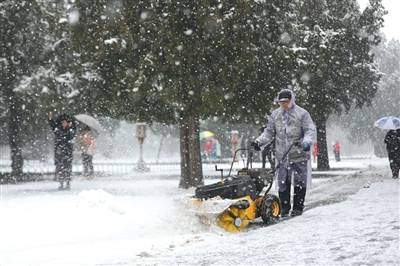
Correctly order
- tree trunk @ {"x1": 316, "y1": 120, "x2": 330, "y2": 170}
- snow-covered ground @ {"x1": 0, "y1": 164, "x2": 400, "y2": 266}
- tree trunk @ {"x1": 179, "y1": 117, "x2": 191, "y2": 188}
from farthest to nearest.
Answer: tree trunk @ {"x1": 316, "y1": 120, "x2": 330, "y2": 170}
tree trunk @ {"x1": 179, "y1": 117, "x2": 191, "y2": 188}
snow-covered ground @ {"x1": 0, "y1": 164, "x2": 400, "y2": 266}

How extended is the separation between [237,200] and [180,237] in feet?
3.05

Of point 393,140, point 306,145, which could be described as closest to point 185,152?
point 393,140

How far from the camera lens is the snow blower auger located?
26.0 ft

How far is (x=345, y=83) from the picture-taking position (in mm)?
26359

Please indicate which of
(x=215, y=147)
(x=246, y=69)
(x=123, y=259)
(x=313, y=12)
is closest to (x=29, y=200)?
(x=246, y=69)

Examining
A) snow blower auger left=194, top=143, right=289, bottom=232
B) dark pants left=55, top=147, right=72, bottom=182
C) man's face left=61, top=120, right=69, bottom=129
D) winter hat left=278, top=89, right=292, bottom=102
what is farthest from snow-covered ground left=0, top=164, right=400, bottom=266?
man's face left=61, top=120, right=69, bottom=129

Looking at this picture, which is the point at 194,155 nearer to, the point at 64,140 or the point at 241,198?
the point at 64,140

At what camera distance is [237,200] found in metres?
7.95

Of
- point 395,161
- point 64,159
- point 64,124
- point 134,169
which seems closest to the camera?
point 64,159

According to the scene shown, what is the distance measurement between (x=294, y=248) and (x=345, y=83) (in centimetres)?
2096

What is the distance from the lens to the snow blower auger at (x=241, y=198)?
791cm

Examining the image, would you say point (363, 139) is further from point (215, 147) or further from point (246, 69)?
point (246, 69)

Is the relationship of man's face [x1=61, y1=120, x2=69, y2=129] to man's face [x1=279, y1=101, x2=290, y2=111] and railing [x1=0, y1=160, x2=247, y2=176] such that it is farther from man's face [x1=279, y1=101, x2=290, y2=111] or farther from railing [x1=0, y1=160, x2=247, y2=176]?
railing [x1=0, y1=160, x2=247, y2=176]

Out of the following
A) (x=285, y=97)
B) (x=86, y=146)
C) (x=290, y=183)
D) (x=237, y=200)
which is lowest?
(x=237, y=200)
